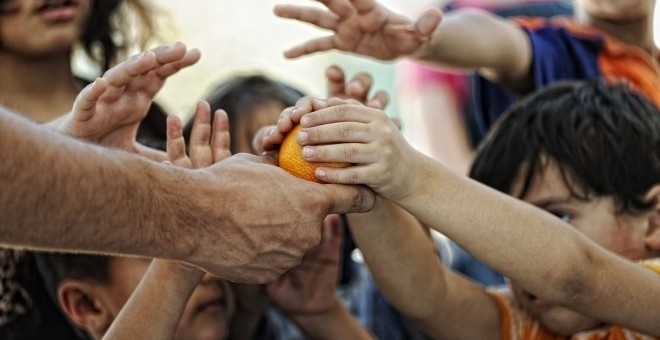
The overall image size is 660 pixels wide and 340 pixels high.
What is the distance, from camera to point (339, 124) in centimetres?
167

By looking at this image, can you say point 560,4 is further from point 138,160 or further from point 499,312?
point 138,160

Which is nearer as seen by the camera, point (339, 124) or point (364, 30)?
point (339, 124)

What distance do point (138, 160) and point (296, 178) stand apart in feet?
0.81

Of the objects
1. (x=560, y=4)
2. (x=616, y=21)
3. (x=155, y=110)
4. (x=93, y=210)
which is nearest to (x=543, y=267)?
(x=93, y=210)

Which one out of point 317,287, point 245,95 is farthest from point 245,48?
point 317,287

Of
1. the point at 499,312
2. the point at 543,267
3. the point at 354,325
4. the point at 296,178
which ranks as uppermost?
the point at 296,178

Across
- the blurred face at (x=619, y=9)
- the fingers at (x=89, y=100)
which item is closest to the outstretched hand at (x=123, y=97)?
the fingers at (x=89, y=100)

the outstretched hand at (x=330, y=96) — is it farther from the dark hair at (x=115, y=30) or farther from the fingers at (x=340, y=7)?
the dark hair at (x=115, y=30)

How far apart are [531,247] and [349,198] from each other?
30cm

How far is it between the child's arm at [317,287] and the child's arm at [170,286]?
0.40 m

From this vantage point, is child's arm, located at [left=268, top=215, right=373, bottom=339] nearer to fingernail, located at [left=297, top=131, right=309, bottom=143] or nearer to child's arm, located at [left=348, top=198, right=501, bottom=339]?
child's arm, located at [left=348, top=198, right=501, bottom=339]

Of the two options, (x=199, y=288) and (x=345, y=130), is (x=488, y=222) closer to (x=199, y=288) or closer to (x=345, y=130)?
(x=345, y=130)

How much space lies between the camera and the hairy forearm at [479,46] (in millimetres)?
2479

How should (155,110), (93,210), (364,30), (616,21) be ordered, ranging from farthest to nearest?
(616,21), (155,110), (364,30), (93,210)
